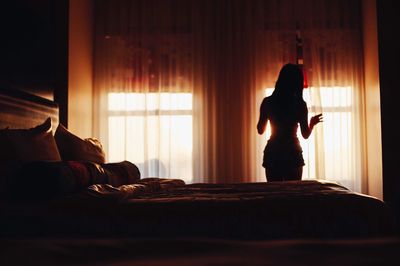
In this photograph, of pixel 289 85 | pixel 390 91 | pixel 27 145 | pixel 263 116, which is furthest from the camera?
pixel 390 91

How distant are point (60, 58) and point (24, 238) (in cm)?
246

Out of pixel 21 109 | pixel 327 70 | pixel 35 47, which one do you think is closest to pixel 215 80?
pixel 327 70

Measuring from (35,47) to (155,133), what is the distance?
6.38ft

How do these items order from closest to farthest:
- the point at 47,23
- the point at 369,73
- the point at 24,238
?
the point at 24,238, the point at 47,23, the point at 369,73

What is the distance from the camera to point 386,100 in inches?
152

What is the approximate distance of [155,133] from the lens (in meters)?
4.55

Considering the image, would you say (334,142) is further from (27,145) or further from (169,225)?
(169,225)

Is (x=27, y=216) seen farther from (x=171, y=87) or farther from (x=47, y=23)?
(x=171, y=87)

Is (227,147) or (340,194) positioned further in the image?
(227,147)

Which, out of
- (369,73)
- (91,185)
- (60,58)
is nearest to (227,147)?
(369,73)

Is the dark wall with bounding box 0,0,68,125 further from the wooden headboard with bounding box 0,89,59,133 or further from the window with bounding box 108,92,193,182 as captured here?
the window with bounding box 108,92,193,182

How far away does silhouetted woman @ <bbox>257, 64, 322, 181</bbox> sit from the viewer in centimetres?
269

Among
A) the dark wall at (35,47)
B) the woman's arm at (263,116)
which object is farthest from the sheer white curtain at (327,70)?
the dark wall at (35,47)

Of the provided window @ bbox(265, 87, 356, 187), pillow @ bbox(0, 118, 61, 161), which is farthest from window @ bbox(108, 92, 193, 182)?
pillow @ bbox(0, 118, 61, 161)
